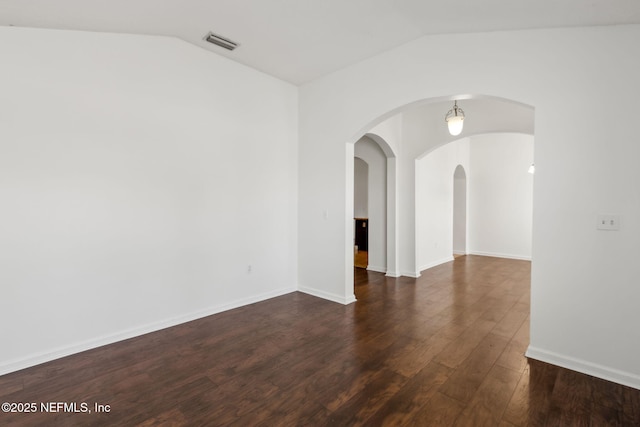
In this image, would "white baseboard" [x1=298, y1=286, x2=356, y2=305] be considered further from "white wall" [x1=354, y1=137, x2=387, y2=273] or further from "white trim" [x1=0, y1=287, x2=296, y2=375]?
"white wall" [x1=354, y1=137, x2=387, y2=273]

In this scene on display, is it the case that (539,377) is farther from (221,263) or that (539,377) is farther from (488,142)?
(488,142)

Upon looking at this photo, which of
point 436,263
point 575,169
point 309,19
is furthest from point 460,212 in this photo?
point 309,19

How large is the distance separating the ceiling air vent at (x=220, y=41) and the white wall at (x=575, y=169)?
2.18 m

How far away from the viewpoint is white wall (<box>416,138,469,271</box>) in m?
6.11

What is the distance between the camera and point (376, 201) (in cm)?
601

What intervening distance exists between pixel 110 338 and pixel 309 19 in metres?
3.69

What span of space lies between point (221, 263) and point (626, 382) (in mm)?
3939

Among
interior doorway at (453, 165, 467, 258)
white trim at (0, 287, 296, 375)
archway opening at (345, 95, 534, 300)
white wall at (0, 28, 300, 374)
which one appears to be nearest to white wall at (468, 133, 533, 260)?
interior doorway at (453, 165, 467, 258)

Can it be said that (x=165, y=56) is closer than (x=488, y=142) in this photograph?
Yes

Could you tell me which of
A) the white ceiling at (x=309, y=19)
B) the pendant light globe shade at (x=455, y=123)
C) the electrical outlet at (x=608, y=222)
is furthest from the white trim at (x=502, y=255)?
the white ceiling at (x=309, y=19)

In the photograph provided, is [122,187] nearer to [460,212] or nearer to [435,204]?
[435,204]

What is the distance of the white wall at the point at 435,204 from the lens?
6.11 meters

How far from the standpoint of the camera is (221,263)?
12.7ft

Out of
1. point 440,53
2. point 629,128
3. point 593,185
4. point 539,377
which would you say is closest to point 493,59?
point 440,53
